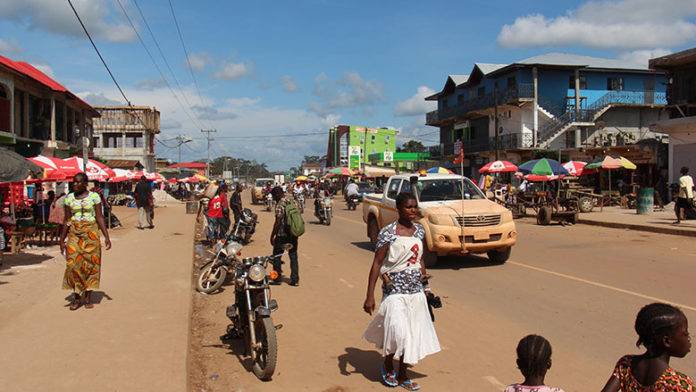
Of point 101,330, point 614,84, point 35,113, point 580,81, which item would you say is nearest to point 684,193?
point 101,330

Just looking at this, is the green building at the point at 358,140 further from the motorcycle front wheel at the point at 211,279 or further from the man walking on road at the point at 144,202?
the motorcycle front wheel at the point at 211,279

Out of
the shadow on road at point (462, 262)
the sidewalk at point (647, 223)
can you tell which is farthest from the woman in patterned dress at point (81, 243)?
the sidewalk at point (647, 223)

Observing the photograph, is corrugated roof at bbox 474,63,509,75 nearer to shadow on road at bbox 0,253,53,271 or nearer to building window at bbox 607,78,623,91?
building window at bbox 607,78,623,91

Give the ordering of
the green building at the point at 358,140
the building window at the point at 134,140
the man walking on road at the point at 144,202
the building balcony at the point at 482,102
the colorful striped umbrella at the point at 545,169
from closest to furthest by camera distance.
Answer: the man walking on road at the point at 144,202, the colorful striped umbrella at the point at 545,169, the building balcony at the point at 482,102, the building window at the point at 134,140, the green building at the point at 358,140

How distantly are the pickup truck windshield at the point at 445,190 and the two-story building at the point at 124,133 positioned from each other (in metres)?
51.1

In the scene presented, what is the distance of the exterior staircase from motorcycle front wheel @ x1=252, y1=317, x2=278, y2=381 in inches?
1599

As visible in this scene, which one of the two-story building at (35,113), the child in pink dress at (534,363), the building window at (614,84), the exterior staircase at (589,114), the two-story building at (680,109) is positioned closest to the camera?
the child in pink dress at (534,363)

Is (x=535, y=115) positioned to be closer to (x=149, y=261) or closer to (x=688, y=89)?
(x=688, y=89)

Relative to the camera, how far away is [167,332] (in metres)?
6.64

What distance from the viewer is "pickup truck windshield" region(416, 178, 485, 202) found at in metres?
12.4

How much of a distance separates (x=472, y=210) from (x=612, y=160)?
17655 millimetres

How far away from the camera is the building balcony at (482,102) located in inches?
1727

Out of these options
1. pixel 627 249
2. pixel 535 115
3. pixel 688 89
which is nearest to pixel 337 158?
pixel 535 115

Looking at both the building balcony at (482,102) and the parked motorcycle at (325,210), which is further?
the building balcony at (482,102)
